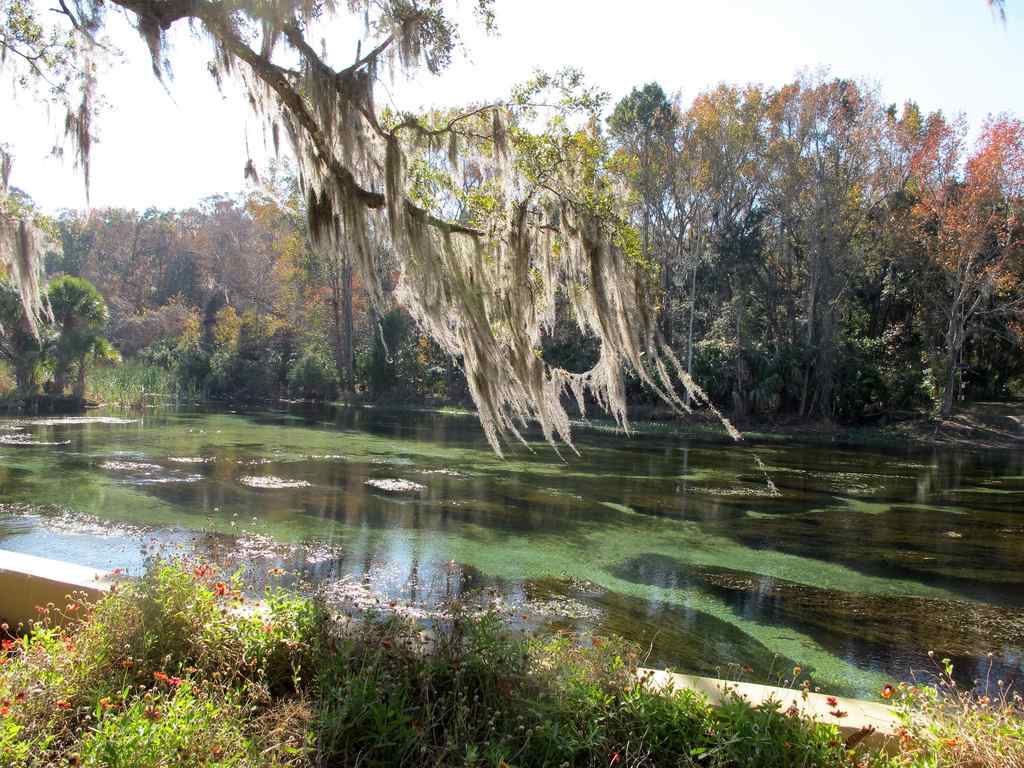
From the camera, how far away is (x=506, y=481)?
44.1 ft

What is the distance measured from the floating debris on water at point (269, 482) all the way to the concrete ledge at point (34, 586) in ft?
27.1

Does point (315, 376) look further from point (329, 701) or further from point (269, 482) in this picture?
point (329, 701)

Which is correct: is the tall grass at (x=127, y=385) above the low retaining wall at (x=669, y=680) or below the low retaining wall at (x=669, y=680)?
above

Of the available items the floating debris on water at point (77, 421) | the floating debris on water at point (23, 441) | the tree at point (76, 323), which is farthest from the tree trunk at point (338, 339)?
the floating debris on water at point (23, 441)

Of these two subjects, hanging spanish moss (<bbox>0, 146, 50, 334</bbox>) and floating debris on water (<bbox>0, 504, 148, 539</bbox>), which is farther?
floating debris on water (<bbox>0, 504, 148, 539</bbox>)

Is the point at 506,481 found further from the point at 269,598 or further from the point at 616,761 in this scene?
the point at 616,761

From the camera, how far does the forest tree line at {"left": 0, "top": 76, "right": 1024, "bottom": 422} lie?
23.4 meters

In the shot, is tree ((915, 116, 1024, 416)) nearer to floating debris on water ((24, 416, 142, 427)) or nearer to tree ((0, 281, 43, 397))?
floating debris on water ((24, 416, 142, 427))

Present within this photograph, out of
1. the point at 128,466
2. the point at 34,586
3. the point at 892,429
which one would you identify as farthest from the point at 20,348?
the point at 892,429

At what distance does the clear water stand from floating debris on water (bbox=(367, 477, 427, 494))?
0.36 ft

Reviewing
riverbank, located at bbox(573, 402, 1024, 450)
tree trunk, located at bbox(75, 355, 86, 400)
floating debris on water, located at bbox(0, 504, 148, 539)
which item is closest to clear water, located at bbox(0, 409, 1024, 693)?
floating debris on water, located at bbox(0, 504, 148, 539)

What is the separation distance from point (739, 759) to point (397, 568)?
5529mm

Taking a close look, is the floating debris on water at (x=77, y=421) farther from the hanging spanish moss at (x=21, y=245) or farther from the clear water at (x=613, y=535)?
the hanging spanish moss at (x=21, y=245)

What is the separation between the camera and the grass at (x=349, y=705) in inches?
87.8
